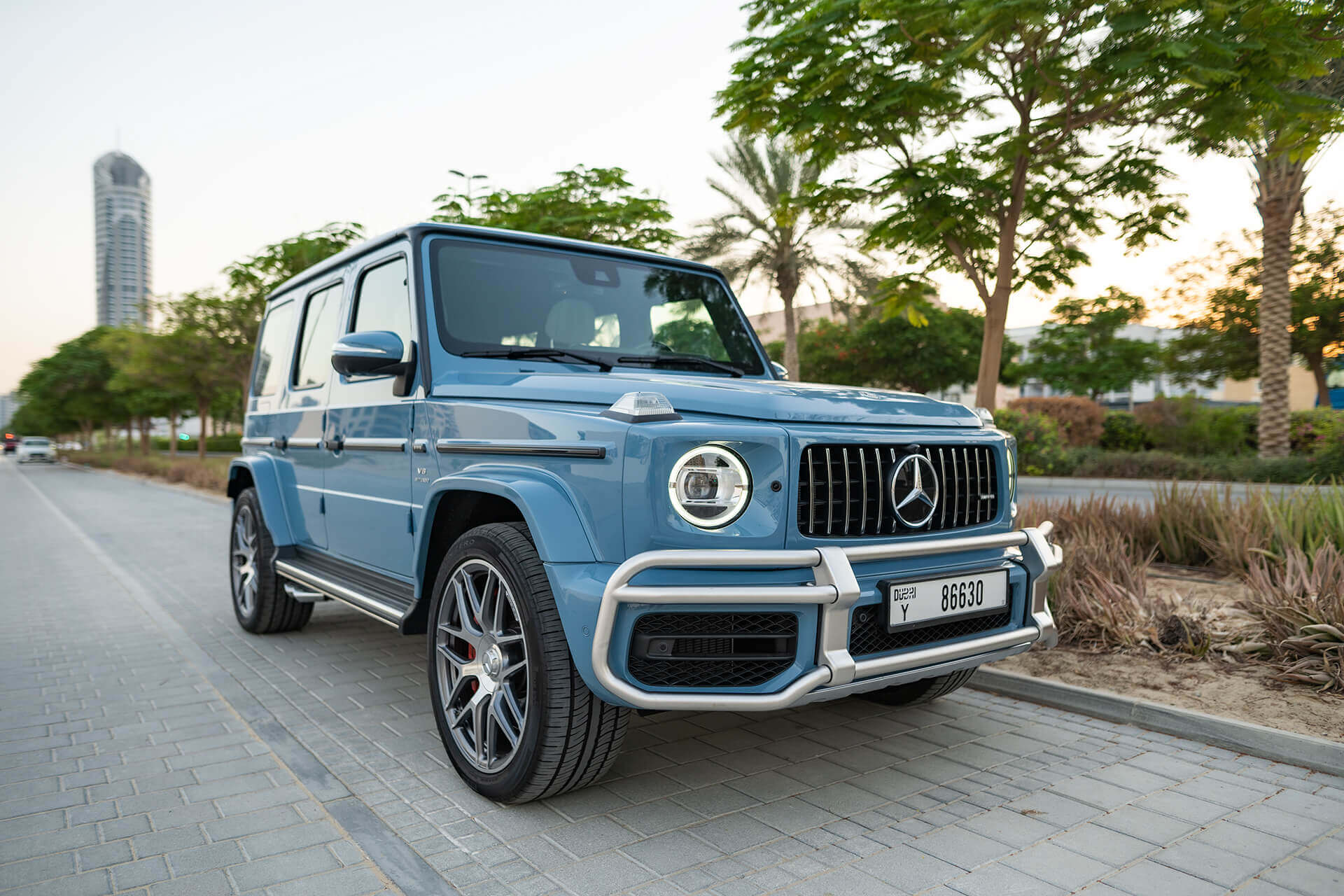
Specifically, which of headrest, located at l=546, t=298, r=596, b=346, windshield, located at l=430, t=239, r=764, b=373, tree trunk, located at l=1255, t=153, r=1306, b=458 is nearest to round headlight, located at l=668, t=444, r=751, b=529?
windshield, located at l=430, t=239, r=764, b=373

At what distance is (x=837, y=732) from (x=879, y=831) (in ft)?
3.23

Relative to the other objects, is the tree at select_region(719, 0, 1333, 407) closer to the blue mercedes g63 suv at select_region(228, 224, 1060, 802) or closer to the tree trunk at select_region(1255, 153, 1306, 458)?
the blue mercedes g63 suv at select_region(228, 224, 1060, 802)

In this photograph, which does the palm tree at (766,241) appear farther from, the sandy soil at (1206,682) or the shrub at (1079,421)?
the sandy soil at (1206,682)

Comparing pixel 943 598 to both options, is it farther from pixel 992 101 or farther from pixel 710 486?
pixel 992 101

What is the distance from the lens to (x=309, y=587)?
4898 mm

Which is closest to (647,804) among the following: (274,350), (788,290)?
(274,350)

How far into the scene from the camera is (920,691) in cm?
417

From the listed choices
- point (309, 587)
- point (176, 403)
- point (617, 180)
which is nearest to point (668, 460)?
point (309, 587)

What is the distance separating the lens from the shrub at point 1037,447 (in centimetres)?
1908

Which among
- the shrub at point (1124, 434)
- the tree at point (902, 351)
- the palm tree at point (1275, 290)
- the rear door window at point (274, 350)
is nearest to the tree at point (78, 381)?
the tree at point (902, 351)

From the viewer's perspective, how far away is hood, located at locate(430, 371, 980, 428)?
2.92 m

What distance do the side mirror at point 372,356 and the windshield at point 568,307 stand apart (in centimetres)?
19

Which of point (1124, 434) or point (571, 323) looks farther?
point (1124, 434)

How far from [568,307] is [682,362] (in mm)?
570
